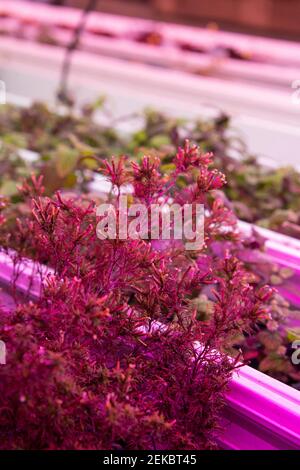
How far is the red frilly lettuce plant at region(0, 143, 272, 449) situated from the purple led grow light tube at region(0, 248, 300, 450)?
96mm

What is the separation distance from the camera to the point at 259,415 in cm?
110

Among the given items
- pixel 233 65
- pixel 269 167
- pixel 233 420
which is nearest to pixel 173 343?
pixel 233 420

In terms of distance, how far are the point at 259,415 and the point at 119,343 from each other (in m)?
0.28

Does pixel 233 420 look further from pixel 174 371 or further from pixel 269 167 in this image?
pixel 269 167

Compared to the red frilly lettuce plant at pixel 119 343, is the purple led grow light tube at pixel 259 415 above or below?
below

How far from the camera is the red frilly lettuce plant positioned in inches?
34.5

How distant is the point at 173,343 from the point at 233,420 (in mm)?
232

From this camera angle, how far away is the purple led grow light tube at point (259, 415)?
108 centimetres

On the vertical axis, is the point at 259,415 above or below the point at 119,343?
below

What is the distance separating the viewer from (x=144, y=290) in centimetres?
102

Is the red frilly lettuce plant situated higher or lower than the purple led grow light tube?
higher

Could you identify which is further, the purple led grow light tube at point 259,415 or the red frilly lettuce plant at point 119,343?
the purple led grow light tube at point 259,415

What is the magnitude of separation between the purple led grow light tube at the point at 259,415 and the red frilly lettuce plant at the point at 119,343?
96mm

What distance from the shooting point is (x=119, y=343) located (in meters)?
1.05
